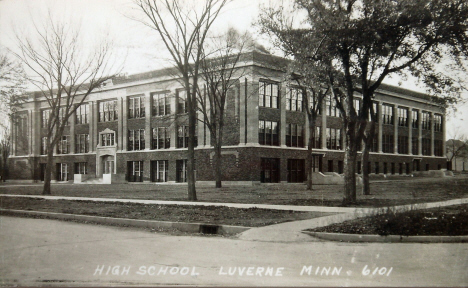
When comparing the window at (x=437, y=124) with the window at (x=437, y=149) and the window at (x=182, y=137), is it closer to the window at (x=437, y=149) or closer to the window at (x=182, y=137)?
the window at (x=437, y=149)

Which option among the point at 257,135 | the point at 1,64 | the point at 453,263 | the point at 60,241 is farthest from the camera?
the point at 257,135

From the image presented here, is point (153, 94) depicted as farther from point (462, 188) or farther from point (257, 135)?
point (462, 188)

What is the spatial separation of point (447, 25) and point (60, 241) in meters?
14.7

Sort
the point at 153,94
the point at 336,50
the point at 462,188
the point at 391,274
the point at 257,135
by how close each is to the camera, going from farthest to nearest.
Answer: the point at 153,94
the point at 257,135
the point at 462,188
the point at 336,50
the point at 391,274

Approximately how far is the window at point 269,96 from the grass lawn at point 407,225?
26.2 metres

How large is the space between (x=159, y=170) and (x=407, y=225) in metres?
36.9

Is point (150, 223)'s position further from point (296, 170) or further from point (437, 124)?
point (437, 124)

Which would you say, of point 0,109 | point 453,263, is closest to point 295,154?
point 0,109

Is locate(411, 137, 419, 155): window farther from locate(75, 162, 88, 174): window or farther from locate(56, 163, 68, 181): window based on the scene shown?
locate(56, 163, 68, 181): window

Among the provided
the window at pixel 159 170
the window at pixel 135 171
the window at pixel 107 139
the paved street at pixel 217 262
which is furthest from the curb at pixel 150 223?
the window at pixel 107 139

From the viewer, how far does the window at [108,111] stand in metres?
49.1

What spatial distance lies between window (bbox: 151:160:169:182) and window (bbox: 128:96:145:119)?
5502mm

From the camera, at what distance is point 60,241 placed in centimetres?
1026

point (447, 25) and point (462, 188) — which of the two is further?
point (462, 188)
